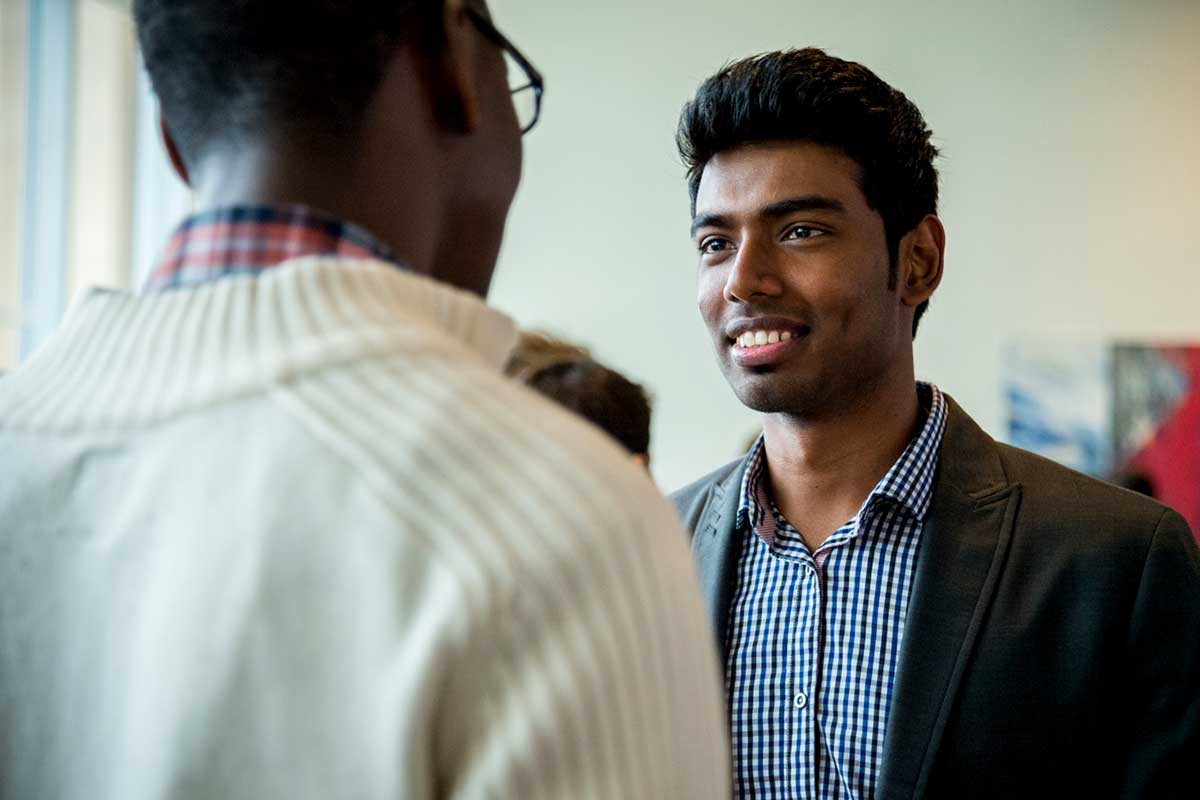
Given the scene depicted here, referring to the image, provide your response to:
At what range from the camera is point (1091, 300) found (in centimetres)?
427

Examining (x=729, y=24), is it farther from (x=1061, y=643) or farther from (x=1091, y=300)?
(x=1061, y=643)

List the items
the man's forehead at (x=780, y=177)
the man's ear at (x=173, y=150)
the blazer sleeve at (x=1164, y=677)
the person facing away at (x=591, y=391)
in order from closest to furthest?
1. the man's ear at (x=173, y=150)
2. the blazer sleeve at (x=1164, y=677)
3. the man's forehead at (x=780, y=177)
4. the person facing away at (x=591, y=391)

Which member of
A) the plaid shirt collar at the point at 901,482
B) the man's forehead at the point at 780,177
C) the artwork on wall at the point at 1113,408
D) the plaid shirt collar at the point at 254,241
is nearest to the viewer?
the plaid shirt collar at the point at 254,241

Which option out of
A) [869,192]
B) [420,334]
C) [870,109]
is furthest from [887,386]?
[420,334]

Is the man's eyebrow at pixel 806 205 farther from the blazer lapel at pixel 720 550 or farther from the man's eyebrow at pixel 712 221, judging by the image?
the blazer lapel at pixel 720 550

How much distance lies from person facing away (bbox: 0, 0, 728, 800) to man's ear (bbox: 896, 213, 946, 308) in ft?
4.56

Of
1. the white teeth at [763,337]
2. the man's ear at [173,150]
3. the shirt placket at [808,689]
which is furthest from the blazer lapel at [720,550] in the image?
the man's ear at [173,150]

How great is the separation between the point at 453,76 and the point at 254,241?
7.2 inches

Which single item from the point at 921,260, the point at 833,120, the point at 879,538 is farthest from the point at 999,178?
the point at 879,538

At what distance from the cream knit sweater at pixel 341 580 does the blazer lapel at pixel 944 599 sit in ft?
3.26

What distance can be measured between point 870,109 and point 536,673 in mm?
1564

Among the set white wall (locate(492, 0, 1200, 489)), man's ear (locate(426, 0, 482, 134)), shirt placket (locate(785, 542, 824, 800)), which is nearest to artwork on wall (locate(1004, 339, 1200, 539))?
white wall (locate(492, 0, 1200, 489))

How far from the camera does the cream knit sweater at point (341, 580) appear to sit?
56 cm

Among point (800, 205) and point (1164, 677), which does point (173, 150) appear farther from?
point (1164, 677)
